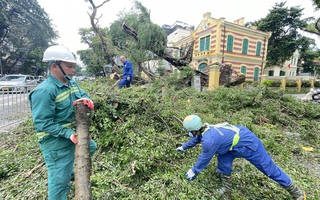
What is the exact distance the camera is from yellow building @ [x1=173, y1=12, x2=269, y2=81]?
16453 mm

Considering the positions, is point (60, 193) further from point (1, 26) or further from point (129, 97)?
point (1, 26)

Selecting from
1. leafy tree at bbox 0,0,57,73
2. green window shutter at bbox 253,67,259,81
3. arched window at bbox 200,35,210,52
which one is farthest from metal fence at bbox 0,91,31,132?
green window shutter at bbox 253,67,259,81

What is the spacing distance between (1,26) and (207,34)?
23.0 m

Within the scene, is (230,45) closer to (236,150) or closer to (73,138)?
(236,150)

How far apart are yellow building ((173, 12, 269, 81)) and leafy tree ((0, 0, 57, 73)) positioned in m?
19.4

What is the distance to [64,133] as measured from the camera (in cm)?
148

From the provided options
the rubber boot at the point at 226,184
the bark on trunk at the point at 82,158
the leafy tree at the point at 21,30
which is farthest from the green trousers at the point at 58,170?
the leafy tree at the point at 21,30

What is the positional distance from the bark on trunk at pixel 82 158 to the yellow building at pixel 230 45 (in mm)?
16649

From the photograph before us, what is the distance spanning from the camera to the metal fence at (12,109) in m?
4.11

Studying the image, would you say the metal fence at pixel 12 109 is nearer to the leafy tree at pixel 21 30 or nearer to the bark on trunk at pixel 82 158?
the bark on trunk at pixel 82 158

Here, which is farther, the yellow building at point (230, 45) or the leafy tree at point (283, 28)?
the leafy tree at point (283, 28)

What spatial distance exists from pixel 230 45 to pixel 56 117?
61.0 ft

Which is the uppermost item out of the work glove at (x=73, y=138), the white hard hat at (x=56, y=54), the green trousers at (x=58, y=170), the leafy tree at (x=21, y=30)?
the leafy tree at (x=21, y=30)

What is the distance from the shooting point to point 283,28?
76.3 feet
